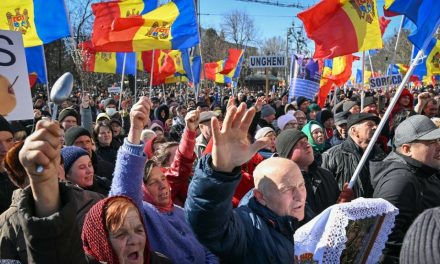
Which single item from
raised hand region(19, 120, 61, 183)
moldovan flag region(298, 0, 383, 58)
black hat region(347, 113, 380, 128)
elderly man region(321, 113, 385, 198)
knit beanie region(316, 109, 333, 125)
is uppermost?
moldovan flag region(298, 0, 383, 58)

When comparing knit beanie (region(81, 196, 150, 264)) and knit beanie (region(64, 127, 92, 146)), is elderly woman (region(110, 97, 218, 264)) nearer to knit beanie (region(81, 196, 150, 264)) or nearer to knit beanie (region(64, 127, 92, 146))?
knit beanie (region(81, 196, 150, 264))

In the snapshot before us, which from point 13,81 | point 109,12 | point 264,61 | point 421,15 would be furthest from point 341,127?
point 264,61

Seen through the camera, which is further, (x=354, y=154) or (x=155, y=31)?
(x=155, y=31)

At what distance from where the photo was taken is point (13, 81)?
4.68 metres

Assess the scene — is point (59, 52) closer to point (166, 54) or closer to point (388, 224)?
point (166, 54)

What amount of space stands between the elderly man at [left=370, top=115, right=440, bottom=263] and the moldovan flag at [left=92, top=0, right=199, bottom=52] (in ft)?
19.1

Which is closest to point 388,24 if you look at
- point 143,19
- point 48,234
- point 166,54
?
point 166,54

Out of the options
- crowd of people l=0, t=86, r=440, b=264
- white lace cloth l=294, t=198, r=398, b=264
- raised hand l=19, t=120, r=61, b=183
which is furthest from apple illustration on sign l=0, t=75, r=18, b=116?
white lace cloth l=294, t=198, r=398, b=264

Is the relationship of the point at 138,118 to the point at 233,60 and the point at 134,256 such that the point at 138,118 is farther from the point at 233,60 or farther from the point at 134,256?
the point at 233,60

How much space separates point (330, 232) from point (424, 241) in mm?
935

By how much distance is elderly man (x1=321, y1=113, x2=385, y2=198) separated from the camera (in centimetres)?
439

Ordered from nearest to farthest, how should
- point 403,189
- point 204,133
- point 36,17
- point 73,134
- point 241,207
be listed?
point 241,207 < point 403,189 < point 73,134 < point 204,133 < point 36,17

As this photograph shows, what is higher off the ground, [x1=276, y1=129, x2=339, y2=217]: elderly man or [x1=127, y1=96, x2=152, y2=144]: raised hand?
[x1=127, y1=96, x2=152, y2=144]: raised hand

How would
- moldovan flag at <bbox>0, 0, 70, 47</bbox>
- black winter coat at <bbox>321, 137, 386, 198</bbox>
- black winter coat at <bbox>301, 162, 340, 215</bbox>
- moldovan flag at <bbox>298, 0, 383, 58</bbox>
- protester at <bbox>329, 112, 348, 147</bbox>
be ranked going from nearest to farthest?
black winter coat at <bbox>301, 162, 340, 215</bbox>
black winter coat at <bbox>321, 137, 386, 198</bbox>
moldovan flag at <bbox>298, 0, 383, 58</bbox>
protester at <bbox>329, 112, 348, 147</bbox>
moldovan flag at <bbox>0, 0, 70, 47</bbox>
